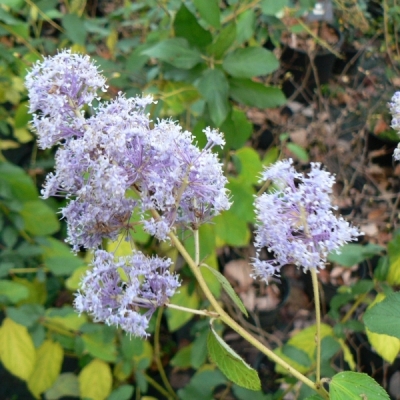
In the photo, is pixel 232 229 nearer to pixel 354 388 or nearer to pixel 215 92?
pixel 215 92

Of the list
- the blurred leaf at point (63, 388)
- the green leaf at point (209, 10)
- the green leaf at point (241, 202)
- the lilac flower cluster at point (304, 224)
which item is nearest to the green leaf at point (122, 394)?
the blurred leaf at point (63, 388)

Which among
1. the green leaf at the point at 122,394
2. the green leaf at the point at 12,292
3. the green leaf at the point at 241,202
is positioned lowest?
→ the green leaf at the point at 122,394

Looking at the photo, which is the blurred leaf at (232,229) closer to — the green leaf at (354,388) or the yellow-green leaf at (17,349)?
the yellow-green leaf at (17,349)

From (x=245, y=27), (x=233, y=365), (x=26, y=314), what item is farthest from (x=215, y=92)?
(x=26, y=314)

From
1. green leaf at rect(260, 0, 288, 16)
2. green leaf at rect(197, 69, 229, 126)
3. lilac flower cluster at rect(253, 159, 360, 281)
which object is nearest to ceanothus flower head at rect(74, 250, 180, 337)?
lilac flower cluster at rect(253, 159, 360, 281)


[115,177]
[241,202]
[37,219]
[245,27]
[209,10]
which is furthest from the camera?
[37,219]

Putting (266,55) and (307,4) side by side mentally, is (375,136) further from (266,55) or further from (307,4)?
(266,55)

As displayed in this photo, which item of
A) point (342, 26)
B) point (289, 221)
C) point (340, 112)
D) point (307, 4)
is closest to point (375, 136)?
point (340, 112)
